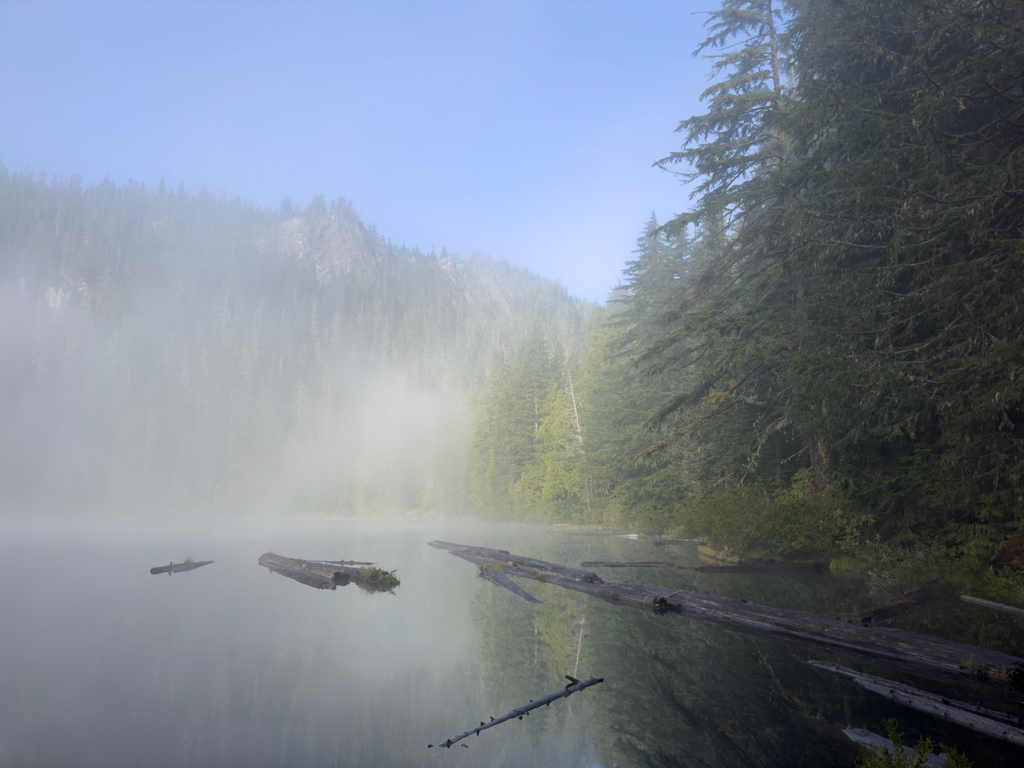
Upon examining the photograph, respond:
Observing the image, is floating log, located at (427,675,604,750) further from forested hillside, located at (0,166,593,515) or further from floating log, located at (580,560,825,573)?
forested hillside, located at (0,166,593,515)

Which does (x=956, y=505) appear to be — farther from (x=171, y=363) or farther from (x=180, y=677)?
(x=171, y=363)

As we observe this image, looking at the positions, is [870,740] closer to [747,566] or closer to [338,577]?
[747,566]

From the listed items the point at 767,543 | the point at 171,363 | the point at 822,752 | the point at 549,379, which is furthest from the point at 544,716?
the point at 171,363

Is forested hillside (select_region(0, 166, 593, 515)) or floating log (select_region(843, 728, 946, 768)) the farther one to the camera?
forested hillside (select_region(0, 166, 593, 515))

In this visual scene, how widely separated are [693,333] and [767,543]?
8.07m

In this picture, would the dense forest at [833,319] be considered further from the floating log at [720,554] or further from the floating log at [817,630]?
the floating log at [817,630]

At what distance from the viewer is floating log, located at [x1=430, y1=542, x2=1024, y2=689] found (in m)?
6.03

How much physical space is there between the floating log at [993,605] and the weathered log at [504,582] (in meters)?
8.76

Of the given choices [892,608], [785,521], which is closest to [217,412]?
→ [785,521]

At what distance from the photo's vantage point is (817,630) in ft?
26.5

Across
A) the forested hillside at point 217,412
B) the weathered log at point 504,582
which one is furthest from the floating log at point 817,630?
the forested hillside at point 217,412

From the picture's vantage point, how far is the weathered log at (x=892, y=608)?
331 inches

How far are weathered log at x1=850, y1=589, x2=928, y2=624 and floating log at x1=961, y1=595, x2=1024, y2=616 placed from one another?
2.22ft

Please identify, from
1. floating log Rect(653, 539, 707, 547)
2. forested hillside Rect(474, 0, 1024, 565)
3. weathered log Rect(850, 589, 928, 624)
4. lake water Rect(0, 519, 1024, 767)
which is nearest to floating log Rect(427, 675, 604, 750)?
lake water Rect(0, 519, 1024, 767)
